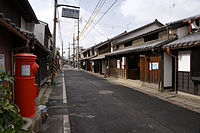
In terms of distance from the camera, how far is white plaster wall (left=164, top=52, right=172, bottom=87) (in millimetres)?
9883

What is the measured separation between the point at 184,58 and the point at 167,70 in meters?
1.57

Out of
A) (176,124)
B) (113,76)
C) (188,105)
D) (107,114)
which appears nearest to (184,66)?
(188,105)

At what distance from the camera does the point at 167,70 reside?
9945 mm

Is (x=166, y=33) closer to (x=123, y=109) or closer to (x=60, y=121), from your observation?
(x=123, y=109)

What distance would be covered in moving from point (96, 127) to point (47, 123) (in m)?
1.78

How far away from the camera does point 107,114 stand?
17.8ft

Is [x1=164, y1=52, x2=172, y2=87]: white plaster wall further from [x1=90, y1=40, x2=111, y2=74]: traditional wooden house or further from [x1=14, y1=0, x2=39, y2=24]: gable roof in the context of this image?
[x1=90, y1=40, x2=111, y2=74]: traditional wooden house

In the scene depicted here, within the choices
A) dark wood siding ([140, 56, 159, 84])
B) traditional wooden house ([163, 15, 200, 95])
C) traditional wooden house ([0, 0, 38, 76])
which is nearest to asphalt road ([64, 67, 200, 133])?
traditional wooden house ([163, 15, 200, 95])

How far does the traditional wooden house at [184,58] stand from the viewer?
793cm

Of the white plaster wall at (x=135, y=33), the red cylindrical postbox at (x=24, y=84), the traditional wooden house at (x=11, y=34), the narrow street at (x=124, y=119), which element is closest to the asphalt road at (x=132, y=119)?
the narrow street at (x=124, y=119)

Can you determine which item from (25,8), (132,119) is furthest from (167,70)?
(25,8)

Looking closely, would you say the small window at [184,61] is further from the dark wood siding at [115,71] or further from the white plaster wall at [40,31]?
the white plaster wall at [40,31]

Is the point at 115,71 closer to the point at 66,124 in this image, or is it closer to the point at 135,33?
the point at 135,33

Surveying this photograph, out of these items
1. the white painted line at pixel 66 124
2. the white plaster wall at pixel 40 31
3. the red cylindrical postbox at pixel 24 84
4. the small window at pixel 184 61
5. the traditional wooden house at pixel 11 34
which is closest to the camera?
the traditional wooden house at pixel 11 34
